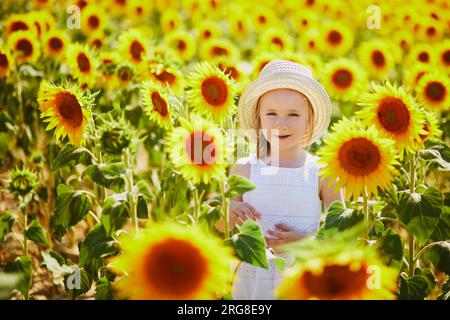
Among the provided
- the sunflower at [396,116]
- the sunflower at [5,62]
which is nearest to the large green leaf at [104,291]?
the sunflower at [396,116]

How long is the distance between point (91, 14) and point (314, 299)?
396cm

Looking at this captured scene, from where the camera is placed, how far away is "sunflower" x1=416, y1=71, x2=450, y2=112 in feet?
10.4

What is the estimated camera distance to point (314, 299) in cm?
114

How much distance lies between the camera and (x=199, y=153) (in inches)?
68.9

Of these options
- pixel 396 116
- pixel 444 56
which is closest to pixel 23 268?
pixel 396 116

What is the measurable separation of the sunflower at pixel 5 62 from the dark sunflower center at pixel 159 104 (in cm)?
136

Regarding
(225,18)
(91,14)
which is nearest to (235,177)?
A: (91,14)

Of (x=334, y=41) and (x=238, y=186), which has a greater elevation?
(x=334, y=41)

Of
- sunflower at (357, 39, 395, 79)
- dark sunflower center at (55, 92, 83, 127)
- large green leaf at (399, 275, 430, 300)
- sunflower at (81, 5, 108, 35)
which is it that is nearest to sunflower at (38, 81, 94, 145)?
dark sunflower center at (55, 92, 83, 127)

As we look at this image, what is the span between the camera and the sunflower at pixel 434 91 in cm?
316

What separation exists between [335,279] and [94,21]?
13.0ft

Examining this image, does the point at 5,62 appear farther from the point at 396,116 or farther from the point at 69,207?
the point at 396,116
